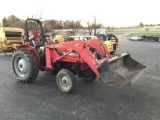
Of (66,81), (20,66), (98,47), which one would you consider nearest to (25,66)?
(20,66)

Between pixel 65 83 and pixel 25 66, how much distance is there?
1.84 meters

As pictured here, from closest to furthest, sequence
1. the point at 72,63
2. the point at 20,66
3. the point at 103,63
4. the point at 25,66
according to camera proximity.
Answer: the point at 103,63 → the point at 72,63 → the point at 25,66 → the point at 20,66

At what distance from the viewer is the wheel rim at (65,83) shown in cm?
597

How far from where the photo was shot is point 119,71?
6.04 meters

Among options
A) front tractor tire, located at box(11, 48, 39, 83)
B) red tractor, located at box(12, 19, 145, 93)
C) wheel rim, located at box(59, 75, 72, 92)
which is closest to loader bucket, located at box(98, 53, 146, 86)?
red tractor, located at box(12, 19, 145, 93)

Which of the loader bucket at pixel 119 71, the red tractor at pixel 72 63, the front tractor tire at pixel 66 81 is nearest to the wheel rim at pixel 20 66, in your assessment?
the red tractor at pixel 72 63

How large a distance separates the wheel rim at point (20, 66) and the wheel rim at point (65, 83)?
1588 millimetres

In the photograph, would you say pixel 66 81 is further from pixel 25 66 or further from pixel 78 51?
pixel 25 66

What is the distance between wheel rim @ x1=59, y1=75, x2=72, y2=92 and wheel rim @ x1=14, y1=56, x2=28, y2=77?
1.59 meters

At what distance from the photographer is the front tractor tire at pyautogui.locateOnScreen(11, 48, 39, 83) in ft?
22.0

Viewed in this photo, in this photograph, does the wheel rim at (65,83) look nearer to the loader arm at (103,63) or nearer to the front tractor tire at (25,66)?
the loader arm at (103,63)

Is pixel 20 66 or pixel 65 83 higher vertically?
pixel 20 66

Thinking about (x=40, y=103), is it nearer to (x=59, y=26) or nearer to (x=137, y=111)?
(x=137, y=111)

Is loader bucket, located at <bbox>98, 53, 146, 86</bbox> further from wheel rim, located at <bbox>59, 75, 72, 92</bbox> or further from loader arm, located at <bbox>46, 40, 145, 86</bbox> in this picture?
wheel rim, located at <bbox>59, 75, 72, 92</bbox>
